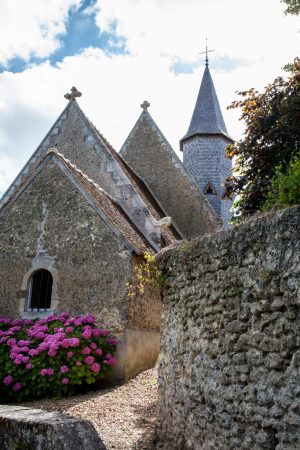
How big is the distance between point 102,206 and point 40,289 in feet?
7.52

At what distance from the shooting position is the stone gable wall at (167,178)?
1481cm

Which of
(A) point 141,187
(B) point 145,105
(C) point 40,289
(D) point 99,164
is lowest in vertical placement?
(C) point 40,289

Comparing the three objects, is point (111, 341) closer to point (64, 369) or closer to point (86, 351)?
point (86, 351)

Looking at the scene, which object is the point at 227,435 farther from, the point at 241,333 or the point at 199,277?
the point at 199,277

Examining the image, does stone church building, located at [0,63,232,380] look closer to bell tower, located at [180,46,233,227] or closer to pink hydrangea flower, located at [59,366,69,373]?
pink hydrangea flower, located at [59,366,69,373]

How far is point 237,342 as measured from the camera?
3.89m

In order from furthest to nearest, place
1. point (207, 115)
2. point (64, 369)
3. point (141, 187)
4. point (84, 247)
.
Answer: point (207, 115) → point (141, 187) → point (84, 247) → point (64, 369)

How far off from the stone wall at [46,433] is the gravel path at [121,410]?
5.29ft

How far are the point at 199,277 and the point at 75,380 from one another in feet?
13.5

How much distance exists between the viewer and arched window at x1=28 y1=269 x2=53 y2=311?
9953 mm

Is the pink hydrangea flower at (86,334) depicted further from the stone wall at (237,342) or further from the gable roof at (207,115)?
the gable roof at (207,115)

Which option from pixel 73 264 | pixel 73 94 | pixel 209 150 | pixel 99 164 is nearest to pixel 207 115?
pixel 209 150

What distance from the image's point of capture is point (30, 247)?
10.0 metres

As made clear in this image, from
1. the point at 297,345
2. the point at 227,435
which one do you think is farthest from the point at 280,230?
the point at 227,435
